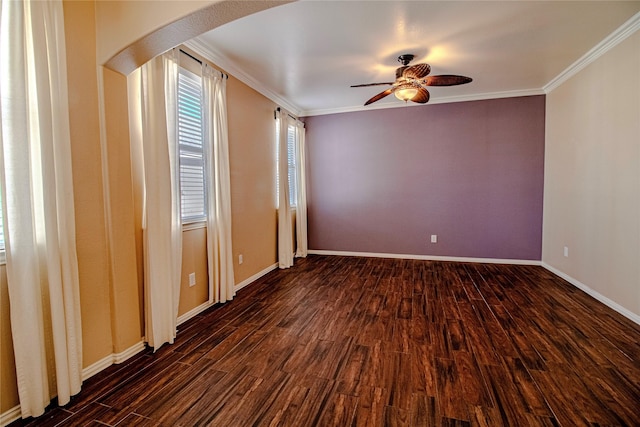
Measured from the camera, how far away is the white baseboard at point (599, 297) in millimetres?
2683

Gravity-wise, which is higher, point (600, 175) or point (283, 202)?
point (600, 175)

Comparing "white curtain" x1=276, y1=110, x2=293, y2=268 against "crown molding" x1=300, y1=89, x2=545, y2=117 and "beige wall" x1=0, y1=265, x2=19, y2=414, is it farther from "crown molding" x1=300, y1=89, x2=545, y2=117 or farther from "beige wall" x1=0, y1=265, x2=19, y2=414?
"beige wall" x1=0, y1=265, x2=19, y2=414

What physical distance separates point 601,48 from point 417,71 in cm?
205

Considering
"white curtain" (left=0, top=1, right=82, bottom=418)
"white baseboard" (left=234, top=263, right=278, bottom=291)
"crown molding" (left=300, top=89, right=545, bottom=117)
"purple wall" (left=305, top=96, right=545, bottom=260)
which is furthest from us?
"purple wall" (left=305, top=96, right=545, bottom=260)

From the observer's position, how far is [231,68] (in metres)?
3.40

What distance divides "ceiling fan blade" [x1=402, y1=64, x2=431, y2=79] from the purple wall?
2180 millimetres

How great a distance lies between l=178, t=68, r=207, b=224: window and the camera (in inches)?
109

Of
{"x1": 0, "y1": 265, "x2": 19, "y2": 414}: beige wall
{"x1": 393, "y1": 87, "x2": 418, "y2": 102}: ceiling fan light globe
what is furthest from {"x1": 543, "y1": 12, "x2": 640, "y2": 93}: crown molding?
{"x1": 0, "y1": 265, "x2": 19, "y2": 414}: beige wall

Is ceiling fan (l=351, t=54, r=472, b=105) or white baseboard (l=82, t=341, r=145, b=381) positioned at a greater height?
ceiling fan (l=351, t=54, r=472, b=105)

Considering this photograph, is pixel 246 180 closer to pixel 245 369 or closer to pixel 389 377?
pixel 245 369

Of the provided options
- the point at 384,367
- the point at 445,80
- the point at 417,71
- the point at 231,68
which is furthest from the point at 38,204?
the point at 445,80

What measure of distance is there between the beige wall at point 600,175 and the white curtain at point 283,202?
392cm

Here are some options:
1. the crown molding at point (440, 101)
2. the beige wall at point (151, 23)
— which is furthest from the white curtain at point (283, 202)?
the beige wall at point (151, 23)

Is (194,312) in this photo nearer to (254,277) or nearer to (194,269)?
(194,269)
